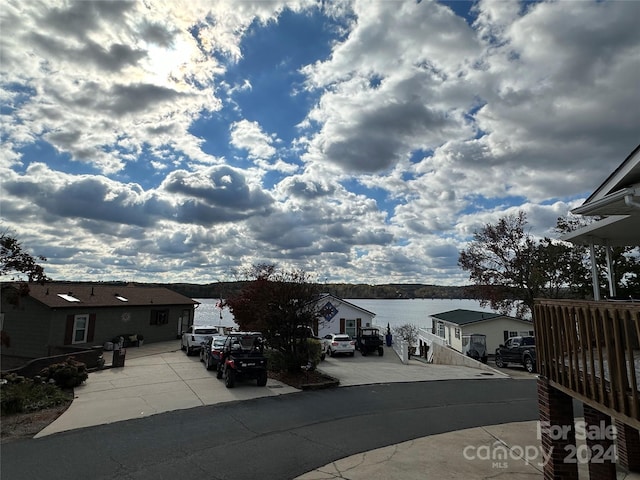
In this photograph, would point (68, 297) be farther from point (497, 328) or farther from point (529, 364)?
point (497, 328)

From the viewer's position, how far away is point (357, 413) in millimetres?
11695

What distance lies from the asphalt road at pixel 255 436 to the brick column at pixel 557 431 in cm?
375

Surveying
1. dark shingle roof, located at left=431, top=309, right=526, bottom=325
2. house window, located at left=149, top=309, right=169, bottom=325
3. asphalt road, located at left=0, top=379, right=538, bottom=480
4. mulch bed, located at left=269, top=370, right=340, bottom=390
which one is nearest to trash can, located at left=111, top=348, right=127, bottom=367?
mulch bed, located at left=269, top=370, right=340, bottom=390

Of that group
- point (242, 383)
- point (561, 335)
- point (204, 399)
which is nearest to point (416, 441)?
point (561, 335)

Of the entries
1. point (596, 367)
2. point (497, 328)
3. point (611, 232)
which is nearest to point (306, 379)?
point (611, 232)

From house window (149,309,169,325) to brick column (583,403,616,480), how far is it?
96.9ft

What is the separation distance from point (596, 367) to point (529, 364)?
19.7 m

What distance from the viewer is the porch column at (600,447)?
6242 mm

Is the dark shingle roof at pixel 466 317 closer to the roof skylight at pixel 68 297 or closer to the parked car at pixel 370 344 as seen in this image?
the parked car at pixel 370 344

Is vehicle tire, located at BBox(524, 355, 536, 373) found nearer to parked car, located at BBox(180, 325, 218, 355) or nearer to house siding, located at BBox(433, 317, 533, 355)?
house siding, located at BBox(433, 317, 533, 355)

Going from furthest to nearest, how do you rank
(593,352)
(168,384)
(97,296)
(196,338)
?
(97,296) → (196,338) → (168,384) → (593,352)

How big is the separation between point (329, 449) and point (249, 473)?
6.62 feet

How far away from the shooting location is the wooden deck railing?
4320 mm

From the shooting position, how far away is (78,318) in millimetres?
24516
